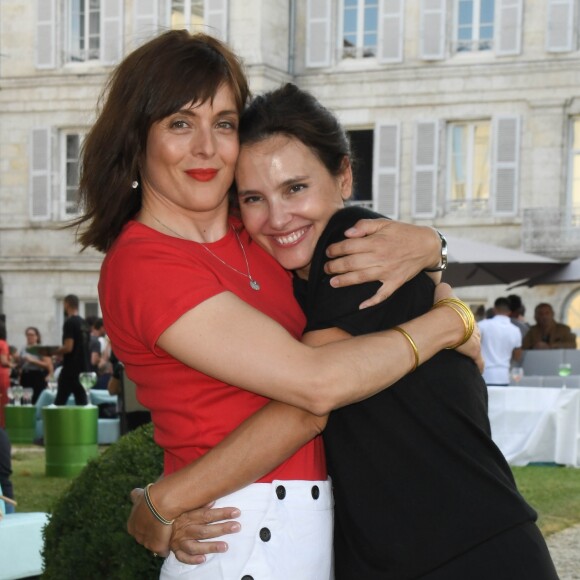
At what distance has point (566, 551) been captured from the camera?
A: 666cm

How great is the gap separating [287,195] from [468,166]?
19240 mm

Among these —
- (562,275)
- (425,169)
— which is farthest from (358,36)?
(562,275)

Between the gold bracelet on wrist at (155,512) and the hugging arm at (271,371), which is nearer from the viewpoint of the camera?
the hugging arm at (271,371)

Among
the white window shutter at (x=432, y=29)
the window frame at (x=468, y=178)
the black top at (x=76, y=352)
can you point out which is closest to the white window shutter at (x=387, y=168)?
the window frame at (x=468, y=178)

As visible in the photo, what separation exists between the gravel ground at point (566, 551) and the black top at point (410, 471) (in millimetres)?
4351

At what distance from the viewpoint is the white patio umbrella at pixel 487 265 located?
14.0 m

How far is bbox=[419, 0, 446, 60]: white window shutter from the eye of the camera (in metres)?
21.1

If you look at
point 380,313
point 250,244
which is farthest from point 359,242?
point 250,244

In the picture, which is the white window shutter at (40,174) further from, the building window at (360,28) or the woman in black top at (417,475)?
the woman in black top at (417,475)

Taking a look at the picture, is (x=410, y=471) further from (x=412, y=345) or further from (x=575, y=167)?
(x=575, y=167)

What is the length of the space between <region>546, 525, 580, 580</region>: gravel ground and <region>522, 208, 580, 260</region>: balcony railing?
13.1 m

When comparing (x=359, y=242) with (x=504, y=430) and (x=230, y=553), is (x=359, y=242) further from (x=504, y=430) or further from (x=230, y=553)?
(x=504, y=430)

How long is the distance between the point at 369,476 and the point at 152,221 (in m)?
0.67

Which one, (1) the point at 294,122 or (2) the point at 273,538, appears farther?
(1) the point at 294,122
